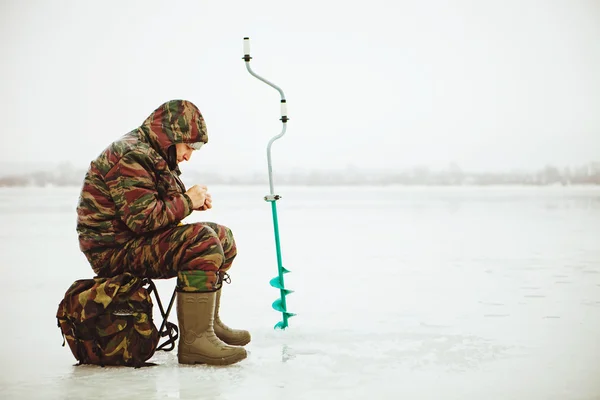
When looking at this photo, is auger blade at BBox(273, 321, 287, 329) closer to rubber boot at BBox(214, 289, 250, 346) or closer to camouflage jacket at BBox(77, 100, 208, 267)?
rubber boot at BBox(214, 289, 250, 346)

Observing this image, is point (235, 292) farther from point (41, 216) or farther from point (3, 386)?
point (41, 216)

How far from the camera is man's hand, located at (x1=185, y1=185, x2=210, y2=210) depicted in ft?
8.80

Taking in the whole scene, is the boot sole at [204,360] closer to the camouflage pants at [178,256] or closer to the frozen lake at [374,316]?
the frozen lake at [374,316]

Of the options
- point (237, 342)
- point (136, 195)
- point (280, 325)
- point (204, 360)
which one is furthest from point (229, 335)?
point (136, 195)

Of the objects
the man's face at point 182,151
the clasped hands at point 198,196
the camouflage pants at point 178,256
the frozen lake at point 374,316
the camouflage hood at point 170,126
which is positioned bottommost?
the frozen lake at point 374,316

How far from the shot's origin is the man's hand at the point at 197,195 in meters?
2.68

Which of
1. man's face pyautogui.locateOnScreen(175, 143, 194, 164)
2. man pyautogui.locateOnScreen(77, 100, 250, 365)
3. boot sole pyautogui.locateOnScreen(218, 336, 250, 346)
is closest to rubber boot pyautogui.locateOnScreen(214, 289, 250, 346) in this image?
boot sole pyautogui.locateOnScreen(218, 336, 250, 346)

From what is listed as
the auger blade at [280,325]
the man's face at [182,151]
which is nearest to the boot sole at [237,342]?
the auger blade at [280,325]

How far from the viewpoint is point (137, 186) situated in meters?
2.55

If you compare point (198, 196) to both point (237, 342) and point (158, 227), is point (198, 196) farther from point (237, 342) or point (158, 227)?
point (237, 342)

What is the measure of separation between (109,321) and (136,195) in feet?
1.51

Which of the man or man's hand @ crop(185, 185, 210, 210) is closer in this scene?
the man

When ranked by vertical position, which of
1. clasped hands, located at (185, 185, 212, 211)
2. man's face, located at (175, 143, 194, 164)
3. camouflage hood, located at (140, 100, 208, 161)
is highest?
camouflage hood, located at (140, 100, 208, 161)

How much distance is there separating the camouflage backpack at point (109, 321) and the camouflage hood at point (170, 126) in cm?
48
